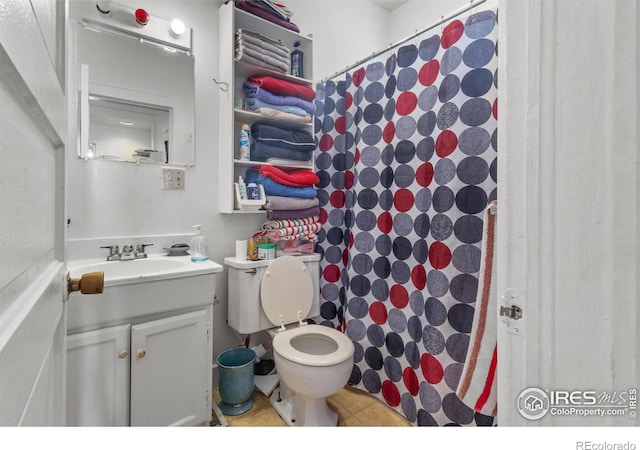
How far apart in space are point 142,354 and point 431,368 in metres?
1.25

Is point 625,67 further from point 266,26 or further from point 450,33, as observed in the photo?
point 266,26

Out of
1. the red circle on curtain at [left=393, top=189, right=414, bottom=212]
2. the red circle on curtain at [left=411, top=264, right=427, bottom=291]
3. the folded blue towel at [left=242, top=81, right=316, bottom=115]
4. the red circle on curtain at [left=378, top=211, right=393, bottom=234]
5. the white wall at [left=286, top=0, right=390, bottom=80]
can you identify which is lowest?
the red circle on curtain at [left=411, top=264, right=427, bottom=291]

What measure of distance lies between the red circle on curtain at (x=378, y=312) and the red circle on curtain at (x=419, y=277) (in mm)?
262

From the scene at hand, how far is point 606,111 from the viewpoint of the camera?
0.40 meters

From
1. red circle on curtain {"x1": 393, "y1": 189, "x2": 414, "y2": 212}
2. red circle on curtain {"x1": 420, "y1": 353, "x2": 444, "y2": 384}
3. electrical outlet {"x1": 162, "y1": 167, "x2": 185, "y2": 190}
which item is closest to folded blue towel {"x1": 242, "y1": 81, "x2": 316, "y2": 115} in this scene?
electrical outlet {"x1": 162, "y1": 167, "x2": 185, "y2": 190}

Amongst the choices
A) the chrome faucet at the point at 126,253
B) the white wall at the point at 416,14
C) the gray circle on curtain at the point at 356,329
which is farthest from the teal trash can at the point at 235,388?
the white wall at the point at 416,14

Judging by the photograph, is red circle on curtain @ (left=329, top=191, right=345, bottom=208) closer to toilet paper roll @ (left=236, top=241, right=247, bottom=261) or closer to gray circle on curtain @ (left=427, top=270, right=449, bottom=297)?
toilet paper roll @ (left=236, top=241, right=247, bottom=261)

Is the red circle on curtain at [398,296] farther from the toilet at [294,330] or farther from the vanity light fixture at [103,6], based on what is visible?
the vanity light fixture at [103,6]

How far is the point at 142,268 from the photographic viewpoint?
1405 millimetres

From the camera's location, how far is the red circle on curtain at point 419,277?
141cm

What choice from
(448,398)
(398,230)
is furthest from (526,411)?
(398,230)

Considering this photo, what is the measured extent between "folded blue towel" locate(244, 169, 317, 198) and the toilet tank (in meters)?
0.41

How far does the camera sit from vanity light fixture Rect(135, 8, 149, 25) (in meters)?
1.42

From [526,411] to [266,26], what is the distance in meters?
2.09
